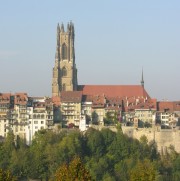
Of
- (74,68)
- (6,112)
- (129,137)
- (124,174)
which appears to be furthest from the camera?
(74,68)

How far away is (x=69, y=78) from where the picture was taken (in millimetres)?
98562

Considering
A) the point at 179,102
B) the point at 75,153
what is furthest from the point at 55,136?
the point at 179,102

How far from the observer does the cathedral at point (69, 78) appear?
9668 centimetres

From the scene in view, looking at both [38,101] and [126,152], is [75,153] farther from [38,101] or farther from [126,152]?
[38,101]

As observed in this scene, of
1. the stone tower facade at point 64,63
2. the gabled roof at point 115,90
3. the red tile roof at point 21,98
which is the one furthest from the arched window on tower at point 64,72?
the red tile roof at point 21,98

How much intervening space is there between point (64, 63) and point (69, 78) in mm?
2196

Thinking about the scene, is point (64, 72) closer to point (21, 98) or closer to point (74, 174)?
point (21, 98)

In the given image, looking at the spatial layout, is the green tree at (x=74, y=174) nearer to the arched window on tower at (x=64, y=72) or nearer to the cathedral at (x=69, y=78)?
the cathedral at (x=69, y=78)

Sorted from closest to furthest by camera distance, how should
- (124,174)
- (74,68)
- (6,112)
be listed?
1. (124,174)
2. (6,112)
3. (74,68)

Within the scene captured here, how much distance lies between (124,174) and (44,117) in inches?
554

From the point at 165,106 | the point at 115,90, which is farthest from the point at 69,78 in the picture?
the point at 165,106

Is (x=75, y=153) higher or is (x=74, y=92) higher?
(x=74, y=92)

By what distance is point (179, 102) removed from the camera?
93188mm

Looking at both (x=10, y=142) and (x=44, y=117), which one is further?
(x=44, y=117)
